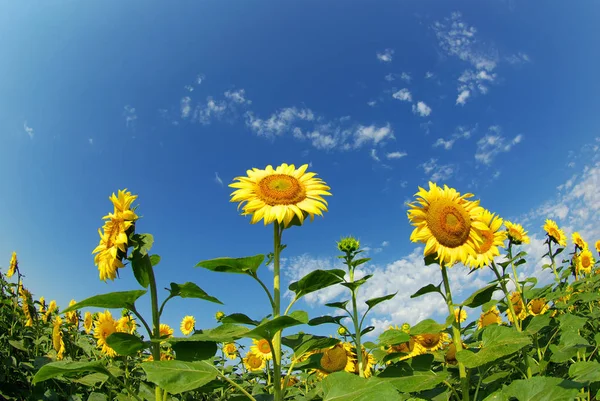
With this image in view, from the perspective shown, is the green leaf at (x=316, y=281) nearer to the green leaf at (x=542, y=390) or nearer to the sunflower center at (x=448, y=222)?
the green leaf at (x=542, y=390)

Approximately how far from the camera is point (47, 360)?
3832mm

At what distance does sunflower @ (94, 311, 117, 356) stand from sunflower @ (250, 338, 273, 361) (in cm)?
240

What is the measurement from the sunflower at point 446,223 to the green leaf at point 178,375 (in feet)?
7.11

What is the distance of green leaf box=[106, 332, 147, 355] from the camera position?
2037 mm

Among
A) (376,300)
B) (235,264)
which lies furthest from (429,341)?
(235,264)

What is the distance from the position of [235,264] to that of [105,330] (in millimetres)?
3870

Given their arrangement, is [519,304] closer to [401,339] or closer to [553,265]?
[553,265]

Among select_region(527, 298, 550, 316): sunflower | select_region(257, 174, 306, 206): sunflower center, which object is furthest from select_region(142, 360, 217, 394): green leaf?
select_region(527, 298, 550, 316): sunflower

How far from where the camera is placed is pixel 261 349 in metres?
6.98

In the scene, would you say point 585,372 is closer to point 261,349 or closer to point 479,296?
point 479,296

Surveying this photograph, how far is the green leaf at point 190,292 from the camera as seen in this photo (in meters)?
2.19

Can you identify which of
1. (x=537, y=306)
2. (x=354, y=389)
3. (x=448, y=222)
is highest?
(x=448, y=222)

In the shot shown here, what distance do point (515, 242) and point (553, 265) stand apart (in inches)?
92.4

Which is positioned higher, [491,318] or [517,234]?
[517,234]
